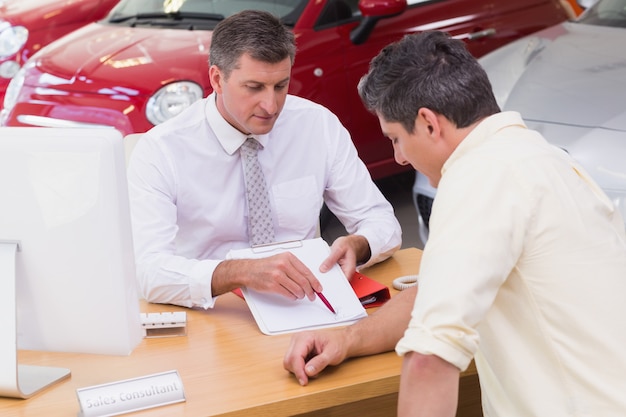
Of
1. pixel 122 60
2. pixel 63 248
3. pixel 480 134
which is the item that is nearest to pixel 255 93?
pixel 63 248

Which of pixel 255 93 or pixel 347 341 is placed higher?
pixel 255 93

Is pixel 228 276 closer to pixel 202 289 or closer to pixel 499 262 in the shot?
pixel 202 289

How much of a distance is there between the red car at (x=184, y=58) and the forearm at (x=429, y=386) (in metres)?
3.00

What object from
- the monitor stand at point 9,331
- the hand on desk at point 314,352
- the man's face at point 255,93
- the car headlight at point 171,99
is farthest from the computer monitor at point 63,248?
the car headlight at point 171,99

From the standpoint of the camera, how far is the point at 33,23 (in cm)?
597

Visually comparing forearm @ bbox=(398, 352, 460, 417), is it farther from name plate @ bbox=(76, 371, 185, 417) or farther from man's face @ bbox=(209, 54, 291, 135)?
man's face @ bbox=(209, 54, 291, 135)

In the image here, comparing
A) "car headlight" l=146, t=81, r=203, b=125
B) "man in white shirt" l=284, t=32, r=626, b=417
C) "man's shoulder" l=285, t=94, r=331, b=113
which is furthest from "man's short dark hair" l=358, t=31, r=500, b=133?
"car headlight" l=146, t=81, r=203, b=125

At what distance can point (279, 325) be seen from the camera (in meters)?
Result: 2.34

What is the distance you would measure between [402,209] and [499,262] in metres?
3.82

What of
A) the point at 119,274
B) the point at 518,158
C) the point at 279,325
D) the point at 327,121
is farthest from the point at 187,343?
the point at 327,121

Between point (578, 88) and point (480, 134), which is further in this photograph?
point (578, 88)

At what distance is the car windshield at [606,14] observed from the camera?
4.55 metres

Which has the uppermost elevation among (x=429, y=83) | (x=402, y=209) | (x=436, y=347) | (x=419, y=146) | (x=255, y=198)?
(x=429, y=83)

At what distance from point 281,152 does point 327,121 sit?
20 cm
